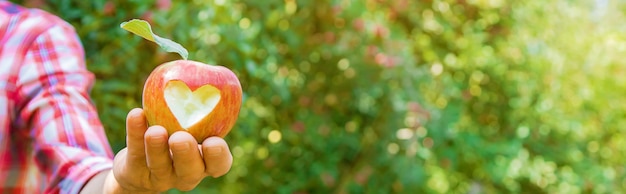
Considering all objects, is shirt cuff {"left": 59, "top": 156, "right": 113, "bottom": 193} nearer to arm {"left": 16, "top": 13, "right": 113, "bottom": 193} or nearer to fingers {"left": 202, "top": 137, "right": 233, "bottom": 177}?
arm {"left": 16, "top": 13, "right": 113, "bottom": 193}

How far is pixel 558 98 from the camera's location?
3.56 m

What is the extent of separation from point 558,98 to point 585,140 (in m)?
0.20

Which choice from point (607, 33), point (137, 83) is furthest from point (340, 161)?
point (607, 33)

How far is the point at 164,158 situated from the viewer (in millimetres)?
761

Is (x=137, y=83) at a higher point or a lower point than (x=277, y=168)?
lower

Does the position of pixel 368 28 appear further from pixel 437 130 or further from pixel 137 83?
pixel 137 83

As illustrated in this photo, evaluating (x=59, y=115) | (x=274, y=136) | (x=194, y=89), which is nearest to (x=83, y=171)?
(x=59, y=115)

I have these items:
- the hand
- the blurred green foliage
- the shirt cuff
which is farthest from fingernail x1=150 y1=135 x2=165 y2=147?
the blurred green foliage

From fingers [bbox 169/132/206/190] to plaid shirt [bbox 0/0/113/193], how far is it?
232 mm

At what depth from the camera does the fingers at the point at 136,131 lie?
770mm

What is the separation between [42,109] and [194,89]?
0.91 ft

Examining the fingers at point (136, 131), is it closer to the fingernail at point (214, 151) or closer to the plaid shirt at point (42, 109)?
the fingernail at point (214, 151)

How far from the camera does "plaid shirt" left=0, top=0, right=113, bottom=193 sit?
102 centimetres

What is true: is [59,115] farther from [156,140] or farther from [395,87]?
[395,87]
